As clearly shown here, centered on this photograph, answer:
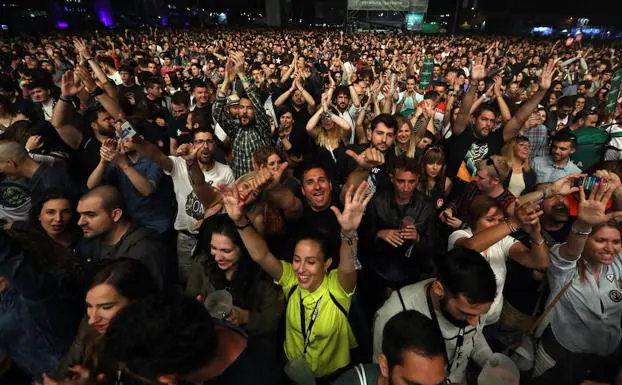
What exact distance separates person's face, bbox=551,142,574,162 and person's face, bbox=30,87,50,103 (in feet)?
22.2

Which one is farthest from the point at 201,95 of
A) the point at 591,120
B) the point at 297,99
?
the point at 591,120

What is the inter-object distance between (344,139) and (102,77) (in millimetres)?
3474

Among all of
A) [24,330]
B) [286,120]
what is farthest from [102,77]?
[24,330]

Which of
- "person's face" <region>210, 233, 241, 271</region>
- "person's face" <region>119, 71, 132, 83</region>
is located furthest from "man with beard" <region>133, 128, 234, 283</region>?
"person's face" <region>119, 71, 132, 83</region>

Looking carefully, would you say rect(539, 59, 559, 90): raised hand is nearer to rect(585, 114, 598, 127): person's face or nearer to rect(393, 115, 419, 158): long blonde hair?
rect(585, 114, 598, 127): person's face

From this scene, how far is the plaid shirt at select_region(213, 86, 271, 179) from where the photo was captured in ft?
13.9

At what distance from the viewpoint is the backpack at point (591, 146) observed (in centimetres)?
441

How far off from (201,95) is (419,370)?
5099 millimetres

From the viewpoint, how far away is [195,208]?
3246 millimetres

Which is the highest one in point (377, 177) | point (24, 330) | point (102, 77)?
point (102, 77)

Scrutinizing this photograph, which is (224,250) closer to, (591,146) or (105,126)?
(105,126)

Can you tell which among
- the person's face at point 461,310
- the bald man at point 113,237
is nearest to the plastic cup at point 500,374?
the person's face at point 461,310

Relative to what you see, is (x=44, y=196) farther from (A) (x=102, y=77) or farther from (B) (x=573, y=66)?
(B) (x=573, y=66)

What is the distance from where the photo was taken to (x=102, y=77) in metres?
5.08
